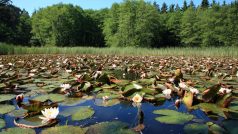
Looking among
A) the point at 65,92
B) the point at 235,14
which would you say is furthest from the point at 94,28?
the point at 65,92

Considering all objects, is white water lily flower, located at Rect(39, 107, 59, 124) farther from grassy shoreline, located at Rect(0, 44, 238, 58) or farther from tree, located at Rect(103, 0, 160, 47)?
tree, located at Rect(103, 0, 160, 47)

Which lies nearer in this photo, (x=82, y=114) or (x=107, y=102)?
(x=82, y=114)

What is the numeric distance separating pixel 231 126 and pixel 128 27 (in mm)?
38065

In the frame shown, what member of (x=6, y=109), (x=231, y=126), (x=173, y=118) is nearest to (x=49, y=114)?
(x=6, y=109)

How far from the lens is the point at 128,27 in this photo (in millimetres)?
39344

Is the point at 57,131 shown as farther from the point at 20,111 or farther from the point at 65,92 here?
the point at 65,92

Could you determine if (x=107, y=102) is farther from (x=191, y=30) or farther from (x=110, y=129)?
(x=191, y=30)

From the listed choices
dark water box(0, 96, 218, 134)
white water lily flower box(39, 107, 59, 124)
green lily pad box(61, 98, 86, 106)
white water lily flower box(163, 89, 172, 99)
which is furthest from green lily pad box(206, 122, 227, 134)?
green lily pad box(61, 98, 86, 106)

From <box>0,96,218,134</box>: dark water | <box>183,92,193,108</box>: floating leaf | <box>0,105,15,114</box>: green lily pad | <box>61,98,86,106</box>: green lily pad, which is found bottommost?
<box>0,96,218,134</box>: dark water

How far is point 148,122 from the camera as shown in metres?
2.01

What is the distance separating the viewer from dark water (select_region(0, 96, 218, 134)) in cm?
186

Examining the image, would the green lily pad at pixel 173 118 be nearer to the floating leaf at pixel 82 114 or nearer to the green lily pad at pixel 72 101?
the floating leaf at pixel 82 114

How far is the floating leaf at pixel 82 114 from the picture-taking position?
6.66 feet

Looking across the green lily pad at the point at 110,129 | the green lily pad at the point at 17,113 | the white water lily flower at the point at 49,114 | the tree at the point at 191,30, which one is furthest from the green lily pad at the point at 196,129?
the tree at the point at 191,30
